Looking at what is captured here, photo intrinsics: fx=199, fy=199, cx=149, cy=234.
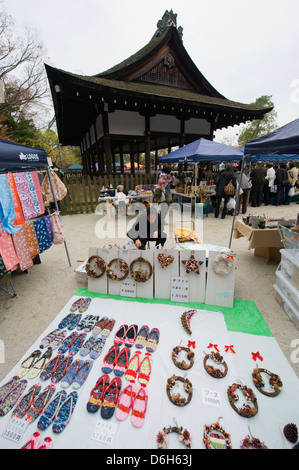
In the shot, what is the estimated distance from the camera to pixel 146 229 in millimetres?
3449

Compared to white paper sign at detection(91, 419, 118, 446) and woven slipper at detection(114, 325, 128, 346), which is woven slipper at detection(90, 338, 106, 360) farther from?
white paper sign at detection(91, 419, 118, 446)

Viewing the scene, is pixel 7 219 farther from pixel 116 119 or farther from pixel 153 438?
pixel 116 119

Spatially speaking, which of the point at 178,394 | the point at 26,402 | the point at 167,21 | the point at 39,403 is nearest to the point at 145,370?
the point at 178,394

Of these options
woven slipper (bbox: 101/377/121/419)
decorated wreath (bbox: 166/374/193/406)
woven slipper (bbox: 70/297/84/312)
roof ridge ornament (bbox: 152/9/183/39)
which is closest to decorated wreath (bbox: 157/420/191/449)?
decorated wreath (bbox: 166/374/193/406)

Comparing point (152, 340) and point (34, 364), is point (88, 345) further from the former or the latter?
point (152, 340)

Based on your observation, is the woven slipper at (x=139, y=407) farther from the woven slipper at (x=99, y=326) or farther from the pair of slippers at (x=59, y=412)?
the woven slipper at (x=99, y=326)

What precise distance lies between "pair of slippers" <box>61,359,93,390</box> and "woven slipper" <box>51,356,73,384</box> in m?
0.03

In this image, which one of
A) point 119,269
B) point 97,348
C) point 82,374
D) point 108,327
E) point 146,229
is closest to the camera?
point 82,374

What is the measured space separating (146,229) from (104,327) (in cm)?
168

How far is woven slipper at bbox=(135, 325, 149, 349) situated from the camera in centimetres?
212

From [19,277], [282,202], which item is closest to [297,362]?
[19,277]

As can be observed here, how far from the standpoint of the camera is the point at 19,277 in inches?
148

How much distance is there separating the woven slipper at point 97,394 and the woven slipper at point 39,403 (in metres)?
0.35

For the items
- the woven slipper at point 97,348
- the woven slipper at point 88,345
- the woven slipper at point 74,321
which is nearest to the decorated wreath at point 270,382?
the woven slipper at point 97,348
